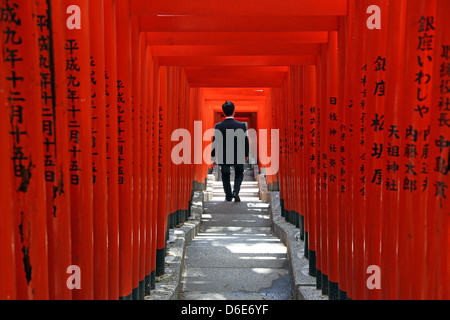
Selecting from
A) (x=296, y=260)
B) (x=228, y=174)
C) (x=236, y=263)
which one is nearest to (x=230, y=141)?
(x=228, y=174)

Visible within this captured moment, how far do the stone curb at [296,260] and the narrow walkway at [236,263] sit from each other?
0.18 meters

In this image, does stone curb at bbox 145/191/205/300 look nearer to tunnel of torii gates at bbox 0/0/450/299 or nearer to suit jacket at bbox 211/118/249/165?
tunnel of torii gates at bbox 0/0/450/299

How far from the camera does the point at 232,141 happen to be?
1046 cm

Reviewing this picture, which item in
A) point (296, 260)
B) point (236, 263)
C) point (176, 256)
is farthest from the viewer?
point (236, 263)

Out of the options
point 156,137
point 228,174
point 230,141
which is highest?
point 156,137

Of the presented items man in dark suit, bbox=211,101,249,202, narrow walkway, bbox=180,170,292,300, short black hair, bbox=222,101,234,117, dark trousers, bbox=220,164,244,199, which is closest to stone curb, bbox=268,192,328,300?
narrow walkway, bbox=180,170,292,300

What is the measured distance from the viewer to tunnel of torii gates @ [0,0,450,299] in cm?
212

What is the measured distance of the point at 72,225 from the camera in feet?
9.70

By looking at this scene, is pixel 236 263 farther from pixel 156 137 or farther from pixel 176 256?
pixel 156 137

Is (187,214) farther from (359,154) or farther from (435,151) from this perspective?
(435,151)

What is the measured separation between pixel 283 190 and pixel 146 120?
17.2ft

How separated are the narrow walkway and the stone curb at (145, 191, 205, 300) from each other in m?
0.18

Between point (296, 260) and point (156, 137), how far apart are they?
103 inches

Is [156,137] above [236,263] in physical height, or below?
above
